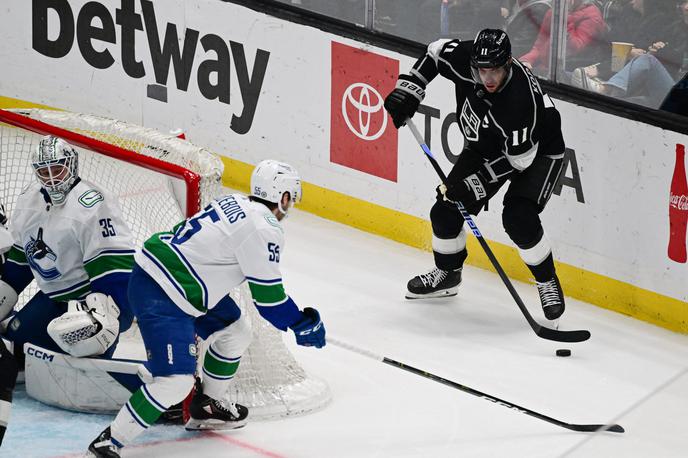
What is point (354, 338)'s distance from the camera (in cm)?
588

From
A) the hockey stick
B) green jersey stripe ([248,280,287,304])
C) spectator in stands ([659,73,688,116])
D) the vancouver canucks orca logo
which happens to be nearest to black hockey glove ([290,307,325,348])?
green jersey stripe ([248,280,287,304])

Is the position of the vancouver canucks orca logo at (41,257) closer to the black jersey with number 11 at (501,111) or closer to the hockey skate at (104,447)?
the hockey skate at (104,447)

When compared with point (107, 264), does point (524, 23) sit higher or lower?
higher

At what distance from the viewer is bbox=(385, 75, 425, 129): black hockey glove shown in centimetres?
602

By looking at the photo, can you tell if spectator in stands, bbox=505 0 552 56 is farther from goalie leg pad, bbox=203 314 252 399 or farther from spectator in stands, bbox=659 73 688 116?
goalie leg pad, bbox=203 314 252 399

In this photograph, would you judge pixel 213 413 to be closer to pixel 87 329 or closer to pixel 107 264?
pixel 87 329

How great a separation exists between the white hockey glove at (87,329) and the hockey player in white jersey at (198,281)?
0.32m

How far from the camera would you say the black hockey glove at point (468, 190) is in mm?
5910

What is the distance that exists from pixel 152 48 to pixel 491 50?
261 cm

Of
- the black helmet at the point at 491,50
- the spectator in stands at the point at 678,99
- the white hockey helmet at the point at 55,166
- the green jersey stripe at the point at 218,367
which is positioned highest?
the black helmet at the point at 491,50

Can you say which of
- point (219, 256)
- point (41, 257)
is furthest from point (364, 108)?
point (219, 256)

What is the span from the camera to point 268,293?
4.46 meters

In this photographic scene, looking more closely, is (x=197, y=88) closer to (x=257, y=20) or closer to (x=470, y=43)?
(x=257, y=20)

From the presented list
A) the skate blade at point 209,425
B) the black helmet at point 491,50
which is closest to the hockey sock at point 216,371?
the skate blade at point 209,425
